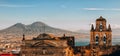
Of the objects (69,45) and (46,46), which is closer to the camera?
(46,46)

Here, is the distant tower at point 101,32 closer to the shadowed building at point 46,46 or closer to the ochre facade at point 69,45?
the ochre facade at point 69,45

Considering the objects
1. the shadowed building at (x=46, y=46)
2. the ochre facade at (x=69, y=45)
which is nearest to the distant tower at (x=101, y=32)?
the ochre facade at (x=69, y=45)

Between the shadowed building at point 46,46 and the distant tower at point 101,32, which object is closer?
the shadowed building at point 46,46

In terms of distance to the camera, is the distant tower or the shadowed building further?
the distant tower

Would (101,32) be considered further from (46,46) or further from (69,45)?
(46,46)

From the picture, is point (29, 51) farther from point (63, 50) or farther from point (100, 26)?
point (100, 26)

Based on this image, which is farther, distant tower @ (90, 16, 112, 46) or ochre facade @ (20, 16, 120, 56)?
distant tower @ (90, 16, 112, 46)

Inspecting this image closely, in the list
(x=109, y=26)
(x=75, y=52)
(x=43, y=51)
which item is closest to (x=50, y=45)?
(x=43, y=51)

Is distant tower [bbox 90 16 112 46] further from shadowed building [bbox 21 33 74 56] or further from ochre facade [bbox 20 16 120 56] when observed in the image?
shadowed building [bbox 21 33 74 56]

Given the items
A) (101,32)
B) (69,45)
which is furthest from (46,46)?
(101,32)

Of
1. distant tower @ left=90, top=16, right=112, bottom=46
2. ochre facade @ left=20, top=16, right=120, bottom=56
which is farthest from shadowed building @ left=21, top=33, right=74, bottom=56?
distant tower @ left=90, top=16, right=112, bottom=46

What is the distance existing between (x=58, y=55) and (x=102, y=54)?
1109cm

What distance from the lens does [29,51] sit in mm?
57281

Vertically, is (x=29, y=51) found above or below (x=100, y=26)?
below
